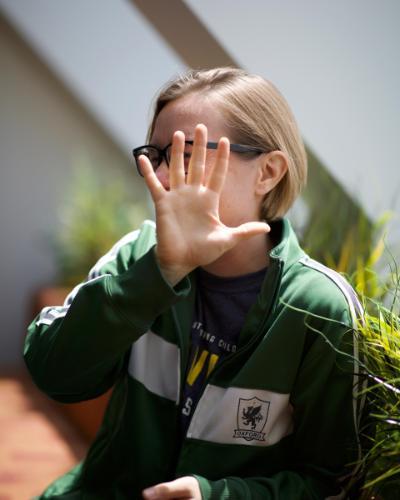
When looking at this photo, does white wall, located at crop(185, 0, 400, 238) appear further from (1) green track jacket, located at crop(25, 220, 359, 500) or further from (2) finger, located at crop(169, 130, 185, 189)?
(2) finger, located at crop(169, 130, 185, 189)

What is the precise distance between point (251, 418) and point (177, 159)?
1.80 ft

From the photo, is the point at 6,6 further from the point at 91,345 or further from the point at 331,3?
the point at 91,345

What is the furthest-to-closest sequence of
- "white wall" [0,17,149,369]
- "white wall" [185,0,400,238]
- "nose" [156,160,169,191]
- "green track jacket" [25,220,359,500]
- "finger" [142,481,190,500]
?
"white wall" [0,17,149,369] < "white wall" [185,0,400,238] < "nose" [156,160,169,191] < "green track jacket" [25,220,359,500] < "finger" [142,481,190,500]

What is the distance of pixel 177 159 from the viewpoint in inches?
48.8

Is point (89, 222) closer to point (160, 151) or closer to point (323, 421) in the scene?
point (160, 151)

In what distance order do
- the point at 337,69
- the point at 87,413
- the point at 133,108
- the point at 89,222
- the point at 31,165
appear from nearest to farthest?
1. the point at 337,69
2. the point at 87,413
3. the point at 133,108
4. the point at 89,222
5. the point at 31,165

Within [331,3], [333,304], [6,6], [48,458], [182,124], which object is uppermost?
[6,6]

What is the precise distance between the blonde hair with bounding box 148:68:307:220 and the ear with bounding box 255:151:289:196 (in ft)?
0.05

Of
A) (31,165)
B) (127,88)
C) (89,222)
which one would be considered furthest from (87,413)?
(31,165)

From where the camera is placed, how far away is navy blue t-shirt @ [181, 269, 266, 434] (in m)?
1.48

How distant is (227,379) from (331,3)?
1.32m

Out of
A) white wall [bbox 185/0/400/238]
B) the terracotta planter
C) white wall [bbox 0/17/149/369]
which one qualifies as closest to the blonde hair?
white wall [bbox 185/0/400/238]

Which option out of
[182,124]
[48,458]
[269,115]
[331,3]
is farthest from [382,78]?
[48,458]

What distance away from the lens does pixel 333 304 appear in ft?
4.47
